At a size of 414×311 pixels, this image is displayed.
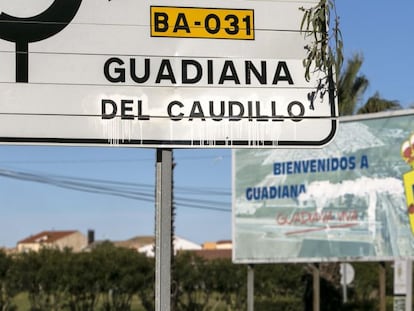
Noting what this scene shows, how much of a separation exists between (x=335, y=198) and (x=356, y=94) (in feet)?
40.8

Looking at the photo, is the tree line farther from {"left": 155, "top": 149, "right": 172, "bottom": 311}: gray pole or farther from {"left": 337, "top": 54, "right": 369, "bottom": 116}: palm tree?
{"left": 155, "top": 149, "right": 172, "bottom": 311}: gray pole

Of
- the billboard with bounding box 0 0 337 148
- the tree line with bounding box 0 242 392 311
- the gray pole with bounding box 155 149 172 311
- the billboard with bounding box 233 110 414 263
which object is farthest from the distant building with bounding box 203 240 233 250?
the gray pole with bounding box 155 149 172 311

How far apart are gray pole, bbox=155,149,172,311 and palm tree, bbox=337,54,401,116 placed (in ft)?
82.5

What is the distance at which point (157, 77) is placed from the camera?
347 centimetres

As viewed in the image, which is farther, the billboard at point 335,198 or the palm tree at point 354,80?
the palm tree at point 354,80

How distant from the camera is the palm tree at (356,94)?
29.4m

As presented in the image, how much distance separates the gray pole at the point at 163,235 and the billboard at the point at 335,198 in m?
14.5

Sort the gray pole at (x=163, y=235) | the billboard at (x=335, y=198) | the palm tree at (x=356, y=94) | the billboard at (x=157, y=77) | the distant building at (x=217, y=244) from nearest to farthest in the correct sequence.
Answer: the gray pole at (x=163, y=235)
the billboard at (x=157, y=77)
the billboard at (x=335, y=198)
the palm tree at (x=356, y=94)
the distant building at (x=217, y=244)

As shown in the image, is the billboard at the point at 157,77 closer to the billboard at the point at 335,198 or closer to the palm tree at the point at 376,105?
the billboard at the point at 335,198

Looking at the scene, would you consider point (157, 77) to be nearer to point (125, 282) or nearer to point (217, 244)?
point (125, 282)

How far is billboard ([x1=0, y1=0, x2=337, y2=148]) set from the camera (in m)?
3.41

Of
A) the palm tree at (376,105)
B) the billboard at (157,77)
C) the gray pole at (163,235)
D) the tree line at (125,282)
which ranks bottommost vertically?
the tree line at (125,282)

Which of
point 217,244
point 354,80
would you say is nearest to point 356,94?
point 354,80

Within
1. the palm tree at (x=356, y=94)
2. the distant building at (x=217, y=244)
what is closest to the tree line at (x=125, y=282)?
the palm tree at (x=356, y=94)
